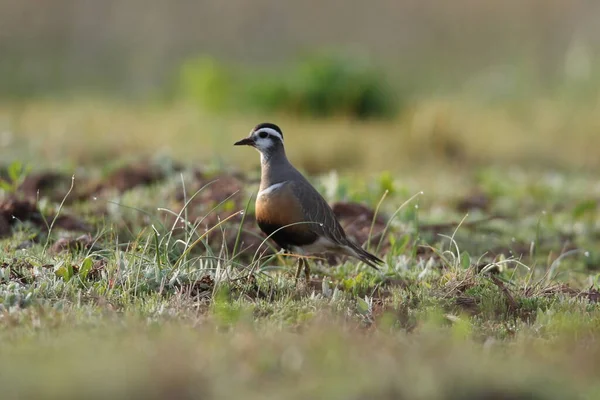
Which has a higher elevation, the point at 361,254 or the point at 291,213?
the point at 291,213

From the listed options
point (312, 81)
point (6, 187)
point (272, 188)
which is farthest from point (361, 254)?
point (312, 81)

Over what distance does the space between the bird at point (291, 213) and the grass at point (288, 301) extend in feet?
0.53

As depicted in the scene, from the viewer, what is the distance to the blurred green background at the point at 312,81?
11.8 m

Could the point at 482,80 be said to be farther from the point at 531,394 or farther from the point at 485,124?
the point at 531,394

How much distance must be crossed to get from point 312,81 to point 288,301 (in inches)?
349

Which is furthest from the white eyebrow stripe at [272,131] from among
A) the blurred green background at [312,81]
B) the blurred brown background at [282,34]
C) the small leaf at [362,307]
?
the blurred brown background at [282,34]

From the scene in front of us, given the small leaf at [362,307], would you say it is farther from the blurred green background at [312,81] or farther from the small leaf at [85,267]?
the blurred green background at [312,81]

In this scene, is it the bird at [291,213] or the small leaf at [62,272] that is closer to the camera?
the small leaf at [62,272]

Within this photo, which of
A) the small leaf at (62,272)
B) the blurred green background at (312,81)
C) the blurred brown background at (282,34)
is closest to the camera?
the small leaf at (62,272)

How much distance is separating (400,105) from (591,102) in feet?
8.61

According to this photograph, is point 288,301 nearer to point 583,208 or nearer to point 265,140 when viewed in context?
point 265,140

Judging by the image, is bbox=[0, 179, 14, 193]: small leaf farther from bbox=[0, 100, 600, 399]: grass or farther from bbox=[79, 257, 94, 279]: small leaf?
bbox=[79, 257, 94, 279]: small leaf

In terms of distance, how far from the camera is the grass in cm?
321

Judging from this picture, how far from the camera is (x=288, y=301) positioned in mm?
4777
